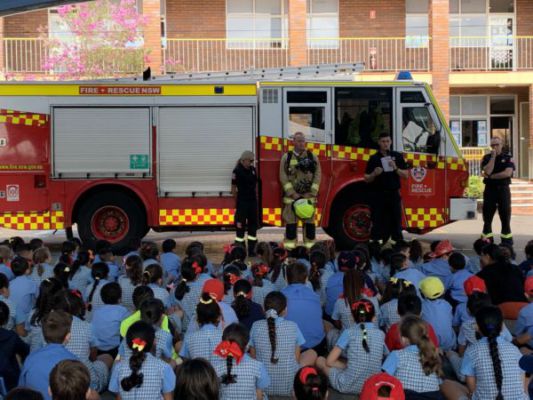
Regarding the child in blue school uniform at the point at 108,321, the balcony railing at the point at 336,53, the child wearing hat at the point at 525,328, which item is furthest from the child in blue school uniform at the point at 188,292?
the balcony railing at the point at 336,53

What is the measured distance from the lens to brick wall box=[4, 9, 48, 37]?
24130mm

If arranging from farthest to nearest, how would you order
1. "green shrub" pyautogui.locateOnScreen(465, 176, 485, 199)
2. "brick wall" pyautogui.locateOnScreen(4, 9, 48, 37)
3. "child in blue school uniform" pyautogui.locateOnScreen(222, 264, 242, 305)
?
"brick wall" pyautogui.locateOnScreen(4, 9, 48, 37) → "green shrub" pyautogui.locateOnScreen(465, 176, 485, 199) → "child in blue school uniform" pyautogui.locateOnScreen(222, 264, 242, 305)

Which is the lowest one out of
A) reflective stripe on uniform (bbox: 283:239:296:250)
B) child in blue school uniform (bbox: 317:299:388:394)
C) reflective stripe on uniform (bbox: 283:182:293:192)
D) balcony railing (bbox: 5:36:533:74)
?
child in blue school uniform (bbox: 317:299:388:394)

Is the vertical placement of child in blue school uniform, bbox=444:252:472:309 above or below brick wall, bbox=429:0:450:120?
below

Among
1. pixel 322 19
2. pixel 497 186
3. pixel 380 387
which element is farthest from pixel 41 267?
pixel 322 19

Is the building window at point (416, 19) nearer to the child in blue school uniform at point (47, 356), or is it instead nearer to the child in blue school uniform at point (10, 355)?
the child in blue school uniform at point (10, 355)

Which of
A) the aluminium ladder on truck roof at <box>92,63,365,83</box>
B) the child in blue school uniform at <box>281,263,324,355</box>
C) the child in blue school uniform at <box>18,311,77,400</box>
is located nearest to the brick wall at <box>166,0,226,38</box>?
the aluminium ladder on truck roof at <box>92,63,365,83</box>

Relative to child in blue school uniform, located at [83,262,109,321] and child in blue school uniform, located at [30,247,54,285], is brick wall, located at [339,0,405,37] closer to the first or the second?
child in blue school uniform, located at [30,247,54,285]

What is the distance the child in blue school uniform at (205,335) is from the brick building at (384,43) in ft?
61.1

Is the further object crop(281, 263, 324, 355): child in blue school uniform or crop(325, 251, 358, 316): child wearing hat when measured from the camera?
crop(325, 251, 358, 316): child wearing hat

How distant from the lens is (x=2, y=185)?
38.6 ft

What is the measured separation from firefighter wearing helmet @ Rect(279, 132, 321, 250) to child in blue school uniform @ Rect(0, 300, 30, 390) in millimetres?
6038

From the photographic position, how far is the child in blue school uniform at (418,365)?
4691mm

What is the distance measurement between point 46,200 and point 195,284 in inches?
220
